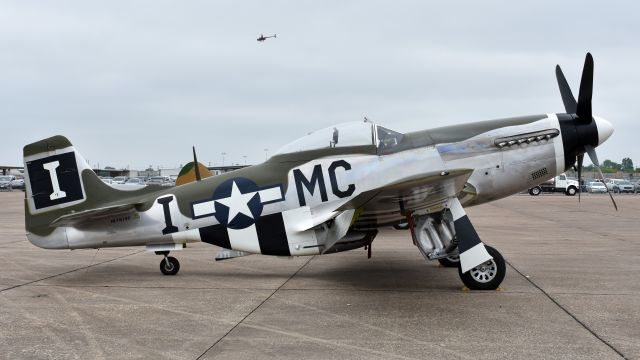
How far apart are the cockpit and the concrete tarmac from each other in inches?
77.0

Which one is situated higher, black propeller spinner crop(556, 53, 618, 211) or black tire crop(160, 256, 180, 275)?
black propeller spinner crop(556, 53, 618, 211)

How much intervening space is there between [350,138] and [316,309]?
8.56 feet

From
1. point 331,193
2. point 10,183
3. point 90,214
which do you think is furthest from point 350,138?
point 10,183

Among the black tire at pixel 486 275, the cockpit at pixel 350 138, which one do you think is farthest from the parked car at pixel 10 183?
the black tire at pixel 486 275

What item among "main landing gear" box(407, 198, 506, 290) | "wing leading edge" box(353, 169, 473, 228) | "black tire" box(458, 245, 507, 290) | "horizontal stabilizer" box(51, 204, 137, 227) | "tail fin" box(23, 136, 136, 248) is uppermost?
"tail fin" box(23, 136, 136, 248)

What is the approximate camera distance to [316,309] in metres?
5.88

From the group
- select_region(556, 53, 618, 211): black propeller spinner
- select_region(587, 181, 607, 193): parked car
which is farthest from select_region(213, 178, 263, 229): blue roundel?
select_region(587, 181, 607, 193): parked car

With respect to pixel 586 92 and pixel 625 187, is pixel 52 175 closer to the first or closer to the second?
pixel 586 92

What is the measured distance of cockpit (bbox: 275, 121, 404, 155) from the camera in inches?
289

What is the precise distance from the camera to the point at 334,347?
4496 millimetres

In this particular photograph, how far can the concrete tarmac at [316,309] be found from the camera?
448 centimetres

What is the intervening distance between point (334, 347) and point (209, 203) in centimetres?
382

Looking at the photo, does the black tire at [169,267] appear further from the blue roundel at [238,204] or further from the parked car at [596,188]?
the parked car at [596,188]

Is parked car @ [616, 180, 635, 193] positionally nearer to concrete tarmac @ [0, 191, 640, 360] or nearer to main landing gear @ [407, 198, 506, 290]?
concrete tarmac @ [0, 191, 640, 360]
